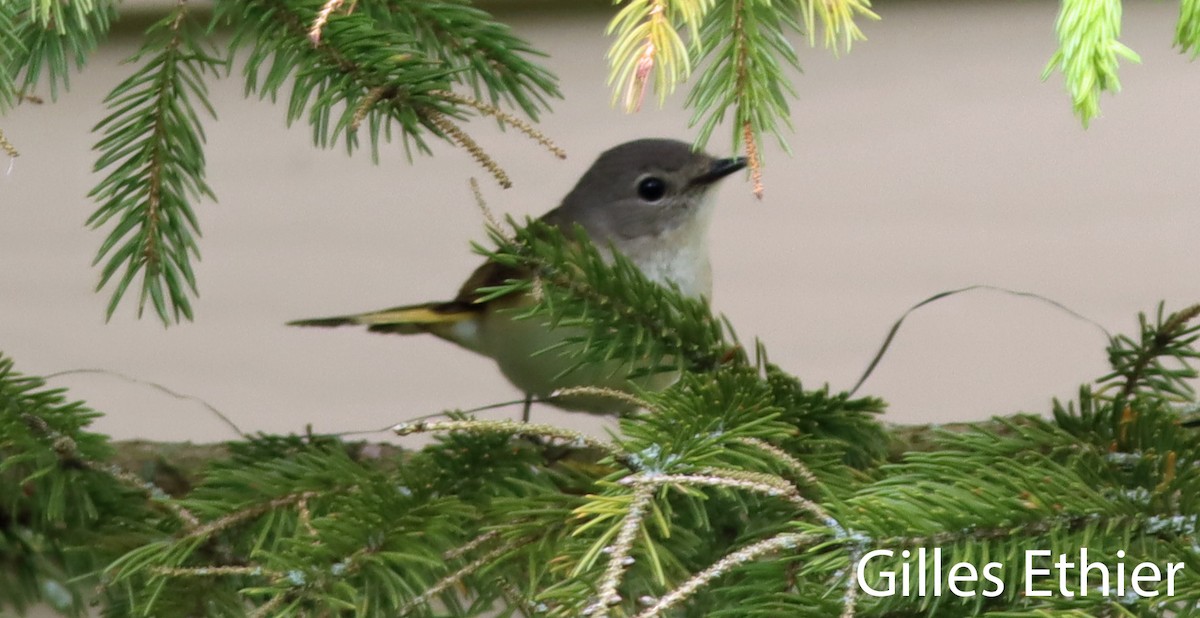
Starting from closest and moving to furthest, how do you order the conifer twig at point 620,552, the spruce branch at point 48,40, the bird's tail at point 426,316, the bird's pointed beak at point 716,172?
1. the conifer twig at point 620,552
2. the spruce branch at point 48,40
3. the bird's tail at point 426,316
4. the bird's pointed beak at point 716,172

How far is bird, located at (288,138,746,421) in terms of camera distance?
1.02 metres

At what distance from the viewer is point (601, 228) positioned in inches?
46.8

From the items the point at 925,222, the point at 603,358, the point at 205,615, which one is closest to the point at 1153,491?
the point at 603,358

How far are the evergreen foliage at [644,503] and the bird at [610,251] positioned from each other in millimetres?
273

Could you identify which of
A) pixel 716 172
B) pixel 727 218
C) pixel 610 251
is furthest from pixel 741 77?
pixel 727 218

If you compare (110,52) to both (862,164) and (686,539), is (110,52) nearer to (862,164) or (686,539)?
(862,164)

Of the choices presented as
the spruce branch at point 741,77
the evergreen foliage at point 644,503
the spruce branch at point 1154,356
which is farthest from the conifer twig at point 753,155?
the spruce branch at point 1154,356

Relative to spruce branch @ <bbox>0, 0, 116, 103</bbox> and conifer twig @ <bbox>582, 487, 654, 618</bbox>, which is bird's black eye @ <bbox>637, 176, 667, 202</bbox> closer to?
spruce branch @ <bbox>0, 0, 116, 103</bbox>

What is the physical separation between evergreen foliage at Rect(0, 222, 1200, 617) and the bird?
0.90 ft

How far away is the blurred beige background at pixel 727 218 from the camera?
4.74ft

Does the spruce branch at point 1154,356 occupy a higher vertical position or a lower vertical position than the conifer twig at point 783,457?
higher

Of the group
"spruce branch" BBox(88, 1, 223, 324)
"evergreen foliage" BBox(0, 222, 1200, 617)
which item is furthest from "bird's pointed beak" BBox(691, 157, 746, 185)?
"spruce branch" BBox(88, 1, 223, 324)

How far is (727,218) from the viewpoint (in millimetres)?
1549

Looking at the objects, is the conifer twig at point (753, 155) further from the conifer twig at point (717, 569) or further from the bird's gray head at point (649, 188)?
the bird's gray head at point (649, 188)
